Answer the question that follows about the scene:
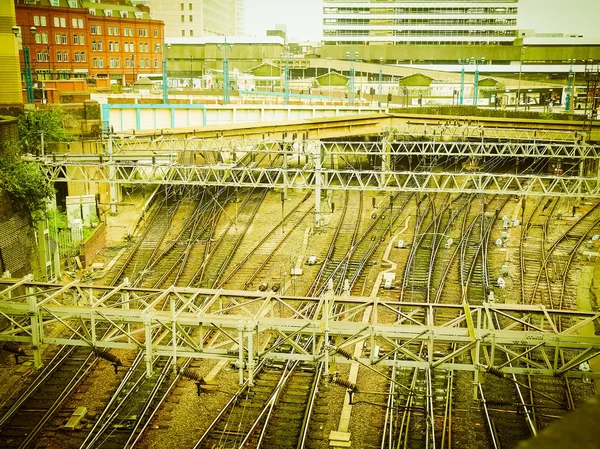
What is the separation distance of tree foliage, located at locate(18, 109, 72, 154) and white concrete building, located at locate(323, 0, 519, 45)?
55816mm

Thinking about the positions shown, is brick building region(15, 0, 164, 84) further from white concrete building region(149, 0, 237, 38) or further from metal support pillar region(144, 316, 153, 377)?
metal support pillar region(144, 316, 153, 377)

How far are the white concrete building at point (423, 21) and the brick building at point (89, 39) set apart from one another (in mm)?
22285

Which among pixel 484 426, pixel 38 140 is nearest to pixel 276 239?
pixel 38 140

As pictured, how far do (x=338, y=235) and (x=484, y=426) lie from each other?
14.3 m

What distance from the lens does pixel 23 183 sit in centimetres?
1984

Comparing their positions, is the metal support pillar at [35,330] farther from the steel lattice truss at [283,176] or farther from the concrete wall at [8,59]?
the concrete wall at [8,59]

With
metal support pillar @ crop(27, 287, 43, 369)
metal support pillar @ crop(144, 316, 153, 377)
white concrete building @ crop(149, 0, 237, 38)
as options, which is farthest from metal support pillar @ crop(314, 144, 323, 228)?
white concrete building @ crop(149, 0, 237, 38)

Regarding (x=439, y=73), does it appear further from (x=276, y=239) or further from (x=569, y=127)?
(x=276, y=239)

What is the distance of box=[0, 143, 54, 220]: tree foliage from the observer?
19422mm

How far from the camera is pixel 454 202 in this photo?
32.7 meters

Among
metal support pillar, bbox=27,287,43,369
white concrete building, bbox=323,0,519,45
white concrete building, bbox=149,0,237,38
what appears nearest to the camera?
metal support pillar, bbox=27,287,43,369

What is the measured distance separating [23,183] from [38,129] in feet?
22.4

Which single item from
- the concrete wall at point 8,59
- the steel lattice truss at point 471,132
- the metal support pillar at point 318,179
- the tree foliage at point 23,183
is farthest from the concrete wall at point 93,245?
the steel lattice truss at point 471,132

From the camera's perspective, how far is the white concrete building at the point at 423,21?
77.7 meters
